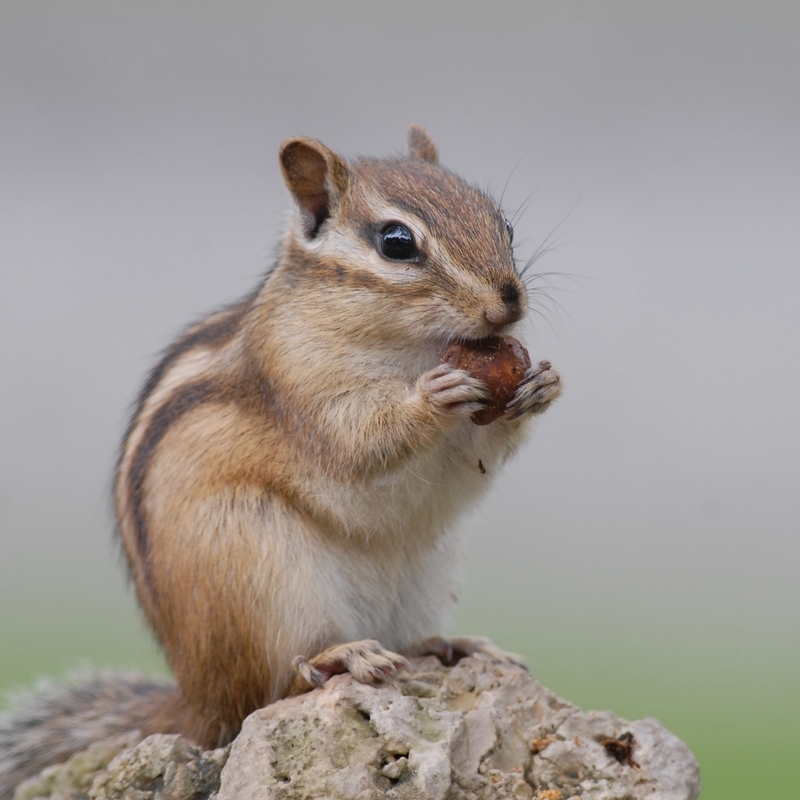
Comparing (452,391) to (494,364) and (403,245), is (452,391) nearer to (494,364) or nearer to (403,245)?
(494,364)

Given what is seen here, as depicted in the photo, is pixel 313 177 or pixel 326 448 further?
pixel 313 177

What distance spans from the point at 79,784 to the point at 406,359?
1.66 meters

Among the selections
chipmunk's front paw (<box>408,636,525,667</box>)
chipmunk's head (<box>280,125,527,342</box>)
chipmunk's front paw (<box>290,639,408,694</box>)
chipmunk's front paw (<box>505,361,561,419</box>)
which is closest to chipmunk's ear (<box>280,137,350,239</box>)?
chipmunk's head (<box>280,125,527,342</box>)

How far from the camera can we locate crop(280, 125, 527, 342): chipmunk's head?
11.0 ft

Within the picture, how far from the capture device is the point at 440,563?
4094 millimetres

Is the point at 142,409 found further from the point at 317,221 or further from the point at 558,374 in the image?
the point at 558,374

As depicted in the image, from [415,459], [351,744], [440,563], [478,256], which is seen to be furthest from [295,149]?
[351,744]

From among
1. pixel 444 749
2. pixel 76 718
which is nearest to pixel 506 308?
pixel 444 749

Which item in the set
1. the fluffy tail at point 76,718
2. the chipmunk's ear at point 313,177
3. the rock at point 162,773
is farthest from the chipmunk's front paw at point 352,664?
the chipmunk's ear at point 313,177

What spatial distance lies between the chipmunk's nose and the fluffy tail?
174 cm

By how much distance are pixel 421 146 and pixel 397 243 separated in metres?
1.03

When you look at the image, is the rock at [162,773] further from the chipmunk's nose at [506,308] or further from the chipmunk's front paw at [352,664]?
the chipmunk's nose at [506,308]

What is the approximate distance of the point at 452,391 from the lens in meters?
3.37

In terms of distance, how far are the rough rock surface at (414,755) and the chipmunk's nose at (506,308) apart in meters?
1.08
